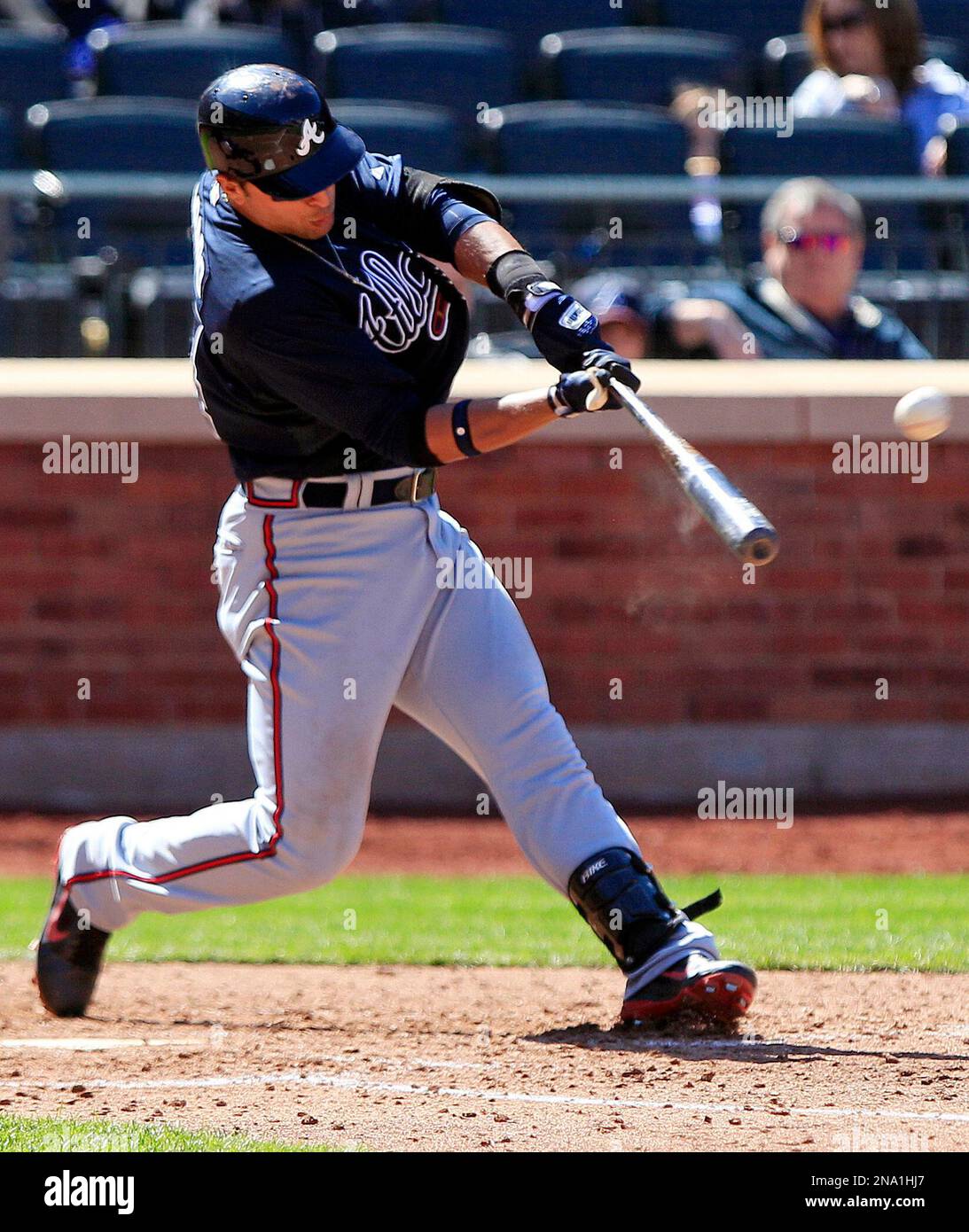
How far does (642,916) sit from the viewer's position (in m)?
3.86

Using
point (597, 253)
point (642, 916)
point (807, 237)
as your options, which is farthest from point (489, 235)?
point (597, 253)

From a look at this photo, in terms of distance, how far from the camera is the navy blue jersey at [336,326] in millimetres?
3537

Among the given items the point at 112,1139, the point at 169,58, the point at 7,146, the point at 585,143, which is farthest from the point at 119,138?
the point at 112,1139

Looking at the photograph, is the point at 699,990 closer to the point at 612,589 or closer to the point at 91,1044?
the point at 91,1044

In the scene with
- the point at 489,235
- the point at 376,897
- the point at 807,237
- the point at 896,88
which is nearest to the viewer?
the point at 489,235

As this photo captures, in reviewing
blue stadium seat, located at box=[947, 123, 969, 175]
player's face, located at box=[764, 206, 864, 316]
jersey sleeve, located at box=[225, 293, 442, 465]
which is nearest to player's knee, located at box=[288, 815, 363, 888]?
jersey sleeve, located at box=[225, 293, 442, 465]

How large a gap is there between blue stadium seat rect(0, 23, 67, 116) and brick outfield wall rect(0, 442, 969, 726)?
2.65 metres

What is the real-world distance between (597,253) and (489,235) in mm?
4100

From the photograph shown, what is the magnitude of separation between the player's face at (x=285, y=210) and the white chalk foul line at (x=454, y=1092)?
169 cm

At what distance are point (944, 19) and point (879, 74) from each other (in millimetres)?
1917

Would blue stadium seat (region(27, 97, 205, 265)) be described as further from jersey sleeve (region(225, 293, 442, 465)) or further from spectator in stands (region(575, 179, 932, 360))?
jersey sleeve (region(225, 293, 442, 465))

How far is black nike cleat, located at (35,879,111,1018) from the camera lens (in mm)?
4184

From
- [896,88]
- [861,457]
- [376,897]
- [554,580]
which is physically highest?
[896,88]

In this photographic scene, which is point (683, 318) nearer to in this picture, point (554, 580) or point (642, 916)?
point (554, 580)
